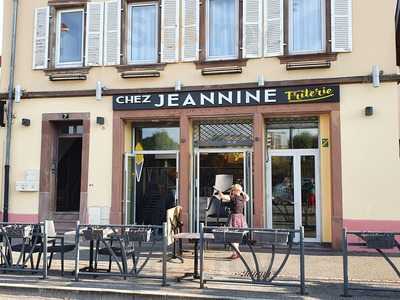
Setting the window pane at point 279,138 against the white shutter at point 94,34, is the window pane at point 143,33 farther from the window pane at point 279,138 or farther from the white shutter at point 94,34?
the window pane at point 279,138

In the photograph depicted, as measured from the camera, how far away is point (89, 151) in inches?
465

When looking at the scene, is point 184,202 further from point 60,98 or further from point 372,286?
point 372,286

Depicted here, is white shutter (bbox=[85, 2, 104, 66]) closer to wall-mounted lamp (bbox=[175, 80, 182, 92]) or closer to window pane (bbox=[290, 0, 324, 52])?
wall-mounted lamp (bbox=[175, 80, 182, 92])

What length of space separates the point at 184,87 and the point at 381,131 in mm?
4466

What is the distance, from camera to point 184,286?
22.4 feet

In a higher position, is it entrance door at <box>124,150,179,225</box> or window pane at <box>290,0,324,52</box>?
window pane at <box>290,0,324,52</box>

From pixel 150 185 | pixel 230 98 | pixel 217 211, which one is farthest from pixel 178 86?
pixel 217 211

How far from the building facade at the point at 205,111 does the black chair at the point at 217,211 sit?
0.13 m

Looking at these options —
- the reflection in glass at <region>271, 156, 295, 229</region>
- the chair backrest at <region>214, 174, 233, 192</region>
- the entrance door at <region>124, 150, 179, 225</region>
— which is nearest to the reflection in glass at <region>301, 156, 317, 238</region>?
the reflection in glass at <region>271, 156, 295, 229</region>

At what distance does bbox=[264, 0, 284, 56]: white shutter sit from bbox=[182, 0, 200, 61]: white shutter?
1612mm

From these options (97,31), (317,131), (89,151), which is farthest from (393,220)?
(97,31)

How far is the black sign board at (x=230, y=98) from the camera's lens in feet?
34.8

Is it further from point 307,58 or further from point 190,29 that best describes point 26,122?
point 307,58

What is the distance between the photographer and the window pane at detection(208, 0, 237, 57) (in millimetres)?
11477
